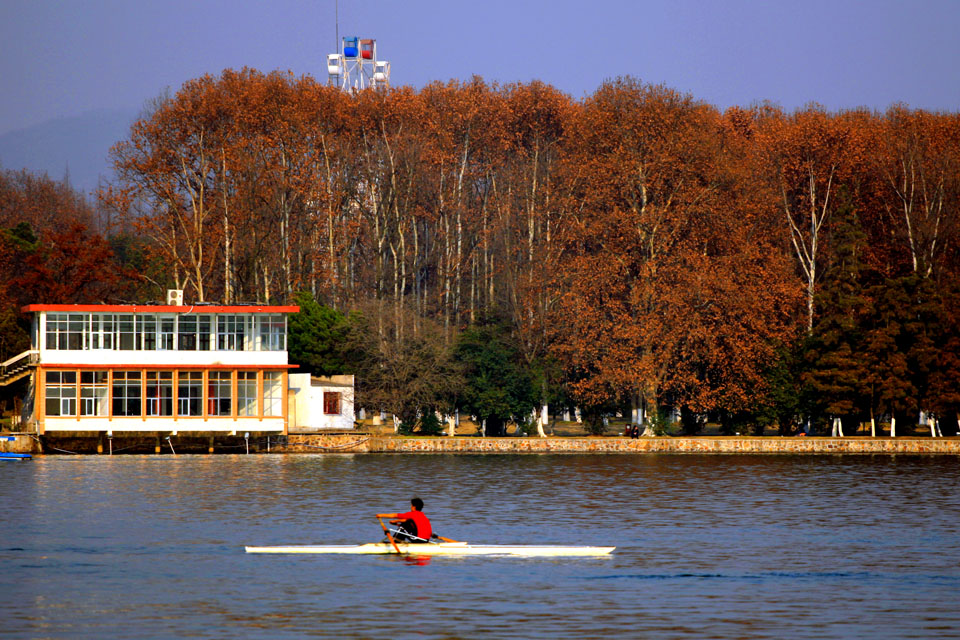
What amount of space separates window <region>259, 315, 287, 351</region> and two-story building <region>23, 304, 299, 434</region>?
62 millimetres

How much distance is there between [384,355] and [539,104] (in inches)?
1144

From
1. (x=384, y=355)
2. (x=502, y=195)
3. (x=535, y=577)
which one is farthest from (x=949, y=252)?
(x=535, y=577)

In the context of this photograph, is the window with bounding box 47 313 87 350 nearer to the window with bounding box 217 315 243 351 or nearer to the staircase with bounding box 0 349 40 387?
the staircase with bounding box 0 349 40 387

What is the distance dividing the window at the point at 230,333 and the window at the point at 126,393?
17.6 ft

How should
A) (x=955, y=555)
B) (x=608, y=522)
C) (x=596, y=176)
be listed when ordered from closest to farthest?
1. (x=955, y=555)
2. (x=608, y=522)
3. (x=596, y=176)

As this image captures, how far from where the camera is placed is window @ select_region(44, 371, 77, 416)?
78.9 metres

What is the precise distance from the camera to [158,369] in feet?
261

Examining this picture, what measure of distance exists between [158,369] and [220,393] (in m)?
4.00

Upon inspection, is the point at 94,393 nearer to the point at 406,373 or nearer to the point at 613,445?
the point at 406,373

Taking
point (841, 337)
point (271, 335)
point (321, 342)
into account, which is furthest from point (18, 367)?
point (841, 337)

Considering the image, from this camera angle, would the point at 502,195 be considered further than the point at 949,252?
Yes

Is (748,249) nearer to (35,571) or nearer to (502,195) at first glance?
(502,195)

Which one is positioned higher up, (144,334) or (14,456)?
(144,334)

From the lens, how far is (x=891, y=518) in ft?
161
